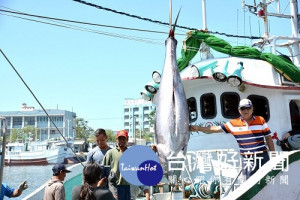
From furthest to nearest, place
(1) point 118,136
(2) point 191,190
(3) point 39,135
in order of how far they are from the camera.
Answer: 1. (3) point 39,135
2. (2) point 191,190
3. (1) point 118,136

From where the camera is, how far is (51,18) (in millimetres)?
5168

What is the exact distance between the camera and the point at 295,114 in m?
7.64

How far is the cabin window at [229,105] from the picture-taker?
22.7 ft

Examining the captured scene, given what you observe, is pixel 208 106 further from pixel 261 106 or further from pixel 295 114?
pixel 295 114

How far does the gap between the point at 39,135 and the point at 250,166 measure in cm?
8203

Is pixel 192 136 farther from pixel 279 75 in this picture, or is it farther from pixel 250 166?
pixel 250 166

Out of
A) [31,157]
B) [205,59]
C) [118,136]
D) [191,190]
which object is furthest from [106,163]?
[31,157]

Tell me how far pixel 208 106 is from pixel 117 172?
3.30 meters

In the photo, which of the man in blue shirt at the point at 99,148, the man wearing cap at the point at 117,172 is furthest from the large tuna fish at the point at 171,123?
the man in blue shirt at the point at 99,148

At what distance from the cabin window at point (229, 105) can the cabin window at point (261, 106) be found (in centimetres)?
31

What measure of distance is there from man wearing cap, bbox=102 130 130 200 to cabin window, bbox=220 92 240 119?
3.06m

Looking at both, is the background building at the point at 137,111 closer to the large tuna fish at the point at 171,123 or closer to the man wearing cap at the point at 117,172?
the man wearing cap at the point at 117,172

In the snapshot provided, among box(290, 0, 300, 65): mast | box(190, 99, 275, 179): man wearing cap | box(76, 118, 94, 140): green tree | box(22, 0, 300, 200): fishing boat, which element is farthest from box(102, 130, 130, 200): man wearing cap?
box(76, 118, 94, 140): green tree

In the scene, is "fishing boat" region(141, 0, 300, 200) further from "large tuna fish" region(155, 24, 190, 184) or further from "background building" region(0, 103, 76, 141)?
"background building" region(0, 103, 76, 141)
